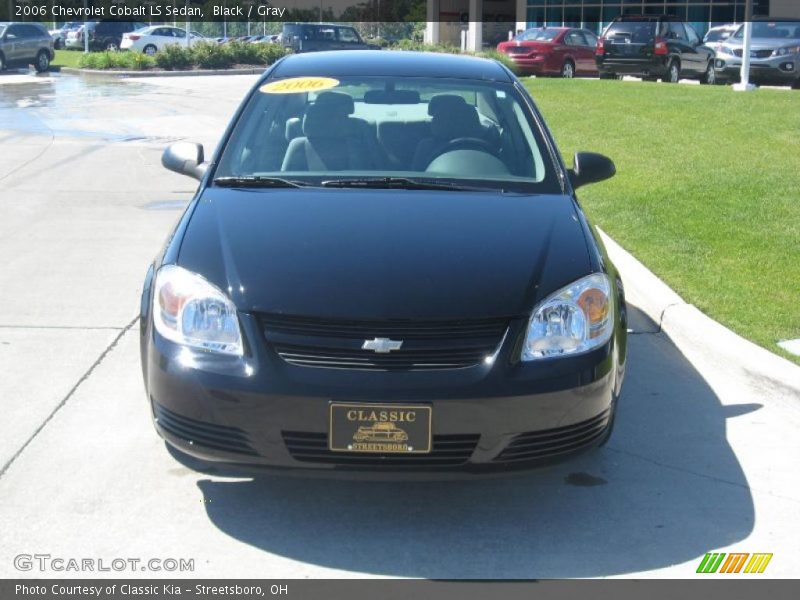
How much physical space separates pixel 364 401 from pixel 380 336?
25 centimetres

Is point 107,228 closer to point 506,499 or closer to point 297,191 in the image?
point 297,191

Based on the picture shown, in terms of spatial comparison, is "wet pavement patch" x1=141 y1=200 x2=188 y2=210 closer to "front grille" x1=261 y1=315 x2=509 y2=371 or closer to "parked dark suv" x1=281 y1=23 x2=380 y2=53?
"front grille" x1=261 y1=315 x2=509 y2=371

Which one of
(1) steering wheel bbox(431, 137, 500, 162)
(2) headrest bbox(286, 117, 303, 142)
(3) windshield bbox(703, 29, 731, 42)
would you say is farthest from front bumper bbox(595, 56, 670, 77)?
(2) headrest bbox(286, 117, 303, 142)

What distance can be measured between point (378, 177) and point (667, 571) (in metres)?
2.22

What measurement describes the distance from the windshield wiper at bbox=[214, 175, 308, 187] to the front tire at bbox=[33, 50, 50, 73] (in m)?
33.6

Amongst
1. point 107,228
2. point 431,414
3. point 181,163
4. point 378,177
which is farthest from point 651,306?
point 107,228

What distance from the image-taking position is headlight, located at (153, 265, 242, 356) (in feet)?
13.1

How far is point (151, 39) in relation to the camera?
148ft

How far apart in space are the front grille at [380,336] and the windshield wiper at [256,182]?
1.23 m

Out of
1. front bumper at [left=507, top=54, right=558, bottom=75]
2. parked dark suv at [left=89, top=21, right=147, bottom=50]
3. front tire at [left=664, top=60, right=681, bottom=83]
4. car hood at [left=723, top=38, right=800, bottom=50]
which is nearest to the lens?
car hood at [left=723, top=38, right=800, bottom=50]

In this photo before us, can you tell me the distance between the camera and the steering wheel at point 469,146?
550 centimetres

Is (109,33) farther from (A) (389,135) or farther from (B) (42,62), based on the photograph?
(A) (389,135)

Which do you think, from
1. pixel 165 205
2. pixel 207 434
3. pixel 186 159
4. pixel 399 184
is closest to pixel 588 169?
pixel 399 184

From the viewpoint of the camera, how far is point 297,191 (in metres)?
4.96
